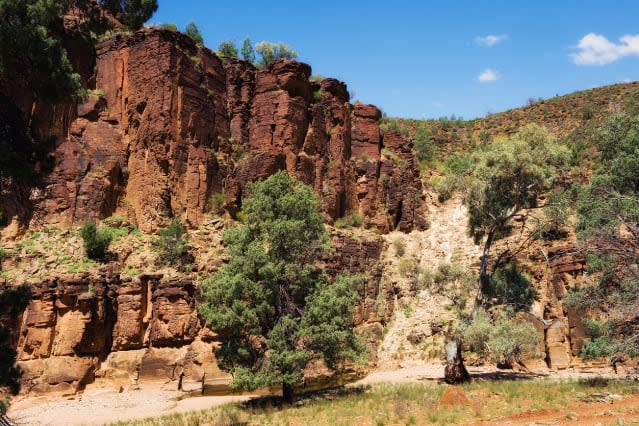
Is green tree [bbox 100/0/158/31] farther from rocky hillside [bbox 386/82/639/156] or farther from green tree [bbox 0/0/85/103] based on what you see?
green tree [bbox 0/0/85/103]

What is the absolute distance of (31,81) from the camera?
15.2 metres

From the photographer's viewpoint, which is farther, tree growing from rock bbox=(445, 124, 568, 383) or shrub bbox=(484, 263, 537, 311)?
shrub bbox=(484, 263, 537, 311)

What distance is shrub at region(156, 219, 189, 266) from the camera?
3294cm

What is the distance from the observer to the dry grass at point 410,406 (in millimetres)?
17453

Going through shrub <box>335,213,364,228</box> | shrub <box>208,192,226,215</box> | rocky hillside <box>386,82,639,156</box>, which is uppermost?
rocky hillside <box>386,82,639,156</box>

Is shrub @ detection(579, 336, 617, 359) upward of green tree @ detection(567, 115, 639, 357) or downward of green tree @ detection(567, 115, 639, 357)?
downward

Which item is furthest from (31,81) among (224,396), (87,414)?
(224,396)

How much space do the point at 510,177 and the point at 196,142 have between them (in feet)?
73.7

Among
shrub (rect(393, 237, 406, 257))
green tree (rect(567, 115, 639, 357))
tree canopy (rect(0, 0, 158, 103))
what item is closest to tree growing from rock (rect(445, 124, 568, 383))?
green tree (rect(567, 115, 639, 357))

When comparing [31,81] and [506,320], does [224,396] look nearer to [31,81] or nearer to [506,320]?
[506,320]

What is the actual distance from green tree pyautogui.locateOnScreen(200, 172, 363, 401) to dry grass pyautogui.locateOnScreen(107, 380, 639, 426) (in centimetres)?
133


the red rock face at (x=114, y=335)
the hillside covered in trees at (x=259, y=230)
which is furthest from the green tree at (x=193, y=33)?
the red rock face at (x=114, y=335)

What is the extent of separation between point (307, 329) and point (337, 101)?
2735 cm

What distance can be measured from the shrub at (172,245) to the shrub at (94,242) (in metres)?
3.10
